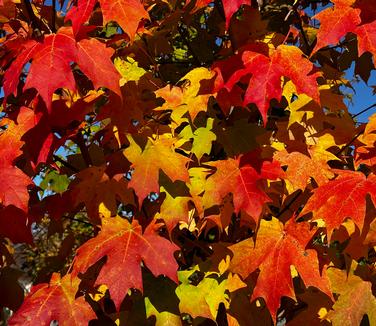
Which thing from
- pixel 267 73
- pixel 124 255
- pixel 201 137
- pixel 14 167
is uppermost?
pixel 267 73

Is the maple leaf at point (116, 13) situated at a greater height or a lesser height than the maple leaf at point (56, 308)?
greater

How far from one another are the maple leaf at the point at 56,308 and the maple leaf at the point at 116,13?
889mm

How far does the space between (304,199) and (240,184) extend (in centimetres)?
39

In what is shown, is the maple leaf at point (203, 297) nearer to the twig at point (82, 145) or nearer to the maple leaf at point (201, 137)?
the maple leaf at point (201, 137)

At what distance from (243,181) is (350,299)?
1.85ft

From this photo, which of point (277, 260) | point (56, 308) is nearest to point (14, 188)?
point (56, 308)

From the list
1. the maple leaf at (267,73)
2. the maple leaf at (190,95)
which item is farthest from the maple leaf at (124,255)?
the maple leaf at (267,73)

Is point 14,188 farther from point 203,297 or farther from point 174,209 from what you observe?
point 203,297

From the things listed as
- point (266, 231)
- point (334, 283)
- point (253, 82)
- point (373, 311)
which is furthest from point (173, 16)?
point (373, 311)

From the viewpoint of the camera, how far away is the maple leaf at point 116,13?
1.68 m

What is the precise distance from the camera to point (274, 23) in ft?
9.11

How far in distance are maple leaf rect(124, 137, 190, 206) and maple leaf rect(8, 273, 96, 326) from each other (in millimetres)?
429

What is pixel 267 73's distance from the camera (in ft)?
5.79

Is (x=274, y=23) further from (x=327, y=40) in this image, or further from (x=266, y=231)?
(x=266, y=231)
